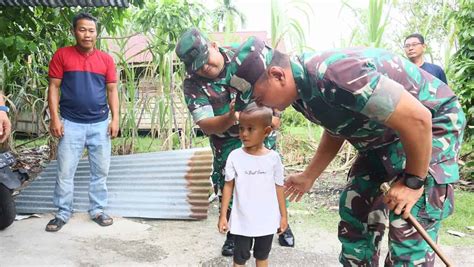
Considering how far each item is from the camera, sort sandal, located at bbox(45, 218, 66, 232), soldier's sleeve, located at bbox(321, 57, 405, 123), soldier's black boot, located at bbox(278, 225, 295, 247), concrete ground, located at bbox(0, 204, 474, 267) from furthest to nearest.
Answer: sandal, located at bbox(45, 218, 66, 232) → soldier's black boot, located at bbox(278, 225, 295, 247) → concrete ground, located at bbox(0, 204, 474, 267) → soldier's sleeve, located at bbox(321, 57, 405, 123)

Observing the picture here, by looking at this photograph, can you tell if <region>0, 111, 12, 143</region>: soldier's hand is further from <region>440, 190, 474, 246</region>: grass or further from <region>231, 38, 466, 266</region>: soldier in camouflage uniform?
<region>440, 190, 474, 246</region>: grass

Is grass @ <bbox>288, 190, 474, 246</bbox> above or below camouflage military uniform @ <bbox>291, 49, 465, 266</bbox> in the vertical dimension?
below

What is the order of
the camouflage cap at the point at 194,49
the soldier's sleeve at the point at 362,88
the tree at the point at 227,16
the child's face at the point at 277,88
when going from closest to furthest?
the soldier's sleeve at the point at 362,88 → the child's face at the point at 277,88 → the camouflage cap at the point at 194,49 → the tree at the point at 227,16

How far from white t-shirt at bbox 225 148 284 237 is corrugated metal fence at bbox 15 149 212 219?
1368mm

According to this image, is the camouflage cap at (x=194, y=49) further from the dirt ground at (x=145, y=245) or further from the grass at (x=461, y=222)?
the grass at (x=461, y=222)

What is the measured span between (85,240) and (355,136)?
7.57ft

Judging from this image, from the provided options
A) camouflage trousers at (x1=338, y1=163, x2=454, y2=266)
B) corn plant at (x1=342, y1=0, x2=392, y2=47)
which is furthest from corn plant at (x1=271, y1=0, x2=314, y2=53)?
camouflage trousers at (x1=338, y1=163, x2=454, y2=266)

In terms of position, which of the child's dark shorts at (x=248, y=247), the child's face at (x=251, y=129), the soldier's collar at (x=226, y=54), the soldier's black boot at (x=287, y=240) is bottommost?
the soldier's black boot at (x=287, y=240)

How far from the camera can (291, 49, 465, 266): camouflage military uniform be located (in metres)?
1.33

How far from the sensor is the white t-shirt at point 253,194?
2.42 meters

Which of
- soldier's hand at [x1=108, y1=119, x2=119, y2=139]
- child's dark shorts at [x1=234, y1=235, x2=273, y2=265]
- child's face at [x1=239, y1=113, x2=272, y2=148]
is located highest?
child's face at [x1=239, y1=113, x2=272, y2=148]

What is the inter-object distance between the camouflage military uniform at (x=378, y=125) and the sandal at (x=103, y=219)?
2235 mm

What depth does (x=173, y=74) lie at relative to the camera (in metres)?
4.71

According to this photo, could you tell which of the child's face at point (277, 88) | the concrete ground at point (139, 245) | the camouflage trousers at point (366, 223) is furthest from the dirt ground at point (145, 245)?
the child's face at point (277, 88)
